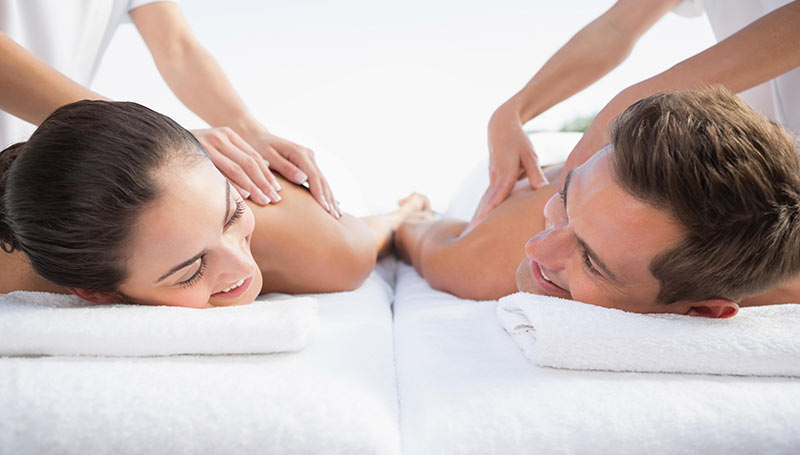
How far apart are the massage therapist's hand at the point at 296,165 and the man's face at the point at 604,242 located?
1.90 feet

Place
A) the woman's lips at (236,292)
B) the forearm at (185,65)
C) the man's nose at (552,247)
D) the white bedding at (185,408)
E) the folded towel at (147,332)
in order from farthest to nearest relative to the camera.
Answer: the forearm at (185,65) → the woman's lips at (236,292) → the man's nose at (552,247) → the folded towel at (147,332) → the white bedding at (185,408)

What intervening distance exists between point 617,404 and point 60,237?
752mm

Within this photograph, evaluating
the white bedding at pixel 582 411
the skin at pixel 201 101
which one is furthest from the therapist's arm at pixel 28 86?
the white bedding at pixel 582 411

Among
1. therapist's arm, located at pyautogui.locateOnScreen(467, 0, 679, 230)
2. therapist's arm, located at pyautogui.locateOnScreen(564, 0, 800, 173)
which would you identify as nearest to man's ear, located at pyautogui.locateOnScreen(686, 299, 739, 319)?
therapist's arm, located at pyautogui.locateOnScreen(564, 0, 800, 173)

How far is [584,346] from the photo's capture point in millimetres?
676

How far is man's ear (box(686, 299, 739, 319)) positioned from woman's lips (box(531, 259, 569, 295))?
0.62ft

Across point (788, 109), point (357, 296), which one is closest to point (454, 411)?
point (357, 296)

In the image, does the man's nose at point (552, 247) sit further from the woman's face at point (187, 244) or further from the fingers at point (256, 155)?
the fingers at point (256, 155)

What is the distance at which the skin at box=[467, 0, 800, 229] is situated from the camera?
962mm

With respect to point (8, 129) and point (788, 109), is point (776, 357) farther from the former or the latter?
point (8, 129)

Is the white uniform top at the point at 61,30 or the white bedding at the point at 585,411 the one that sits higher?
the white uniform top at the point at 61,30

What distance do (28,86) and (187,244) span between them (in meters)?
0.48

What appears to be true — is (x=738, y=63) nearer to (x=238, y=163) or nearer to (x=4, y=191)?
(x=238, y=163)

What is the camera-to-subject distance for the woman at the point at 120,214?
2.33ft
